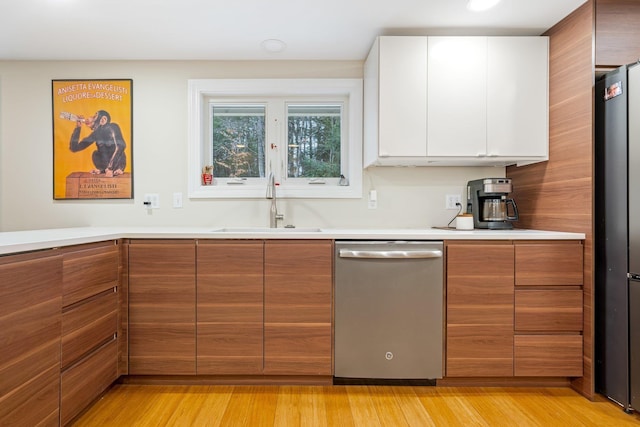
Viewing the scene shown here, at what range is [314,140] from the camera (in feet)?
8.95

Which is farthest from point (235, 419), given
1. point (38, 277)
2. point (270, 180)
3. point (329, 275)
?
point (270, 180)

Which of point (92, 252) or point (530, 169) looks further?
point (530, 169)

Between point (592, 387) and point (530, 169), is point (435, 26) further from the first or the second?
point (592, 387)

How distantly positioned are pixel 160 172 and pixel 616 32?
296 centimetres

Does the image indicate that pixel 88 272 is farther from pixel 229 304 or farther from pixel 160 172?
pixel 160 172

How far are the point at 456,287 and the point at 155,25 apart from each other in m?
2.36

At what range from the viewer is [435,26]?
213 cm

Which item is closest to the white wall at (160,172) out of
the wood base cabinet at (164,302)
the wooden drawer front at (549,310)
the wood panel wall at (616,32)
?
the wood base cabinet at (164,302)

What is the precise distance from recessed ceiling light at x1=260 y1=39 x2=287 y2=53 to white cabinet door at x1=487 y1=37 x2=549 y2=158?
133 centimetres

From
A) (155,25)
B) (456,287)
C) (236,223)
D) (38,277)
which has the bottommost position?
(456,287)

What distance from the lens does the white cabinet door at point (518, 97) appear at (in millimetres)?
2154

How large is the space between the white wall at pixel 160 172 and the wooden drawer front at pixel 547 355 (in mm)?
963

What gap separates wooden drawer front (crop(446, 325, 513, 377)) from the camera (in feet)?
6.36

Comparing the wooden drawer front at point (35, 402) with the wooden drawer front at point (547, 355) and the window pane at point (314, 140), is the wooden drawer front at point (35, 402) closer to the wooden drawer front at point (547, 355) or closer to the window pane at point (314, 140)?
the window pane at point (314, 140)
